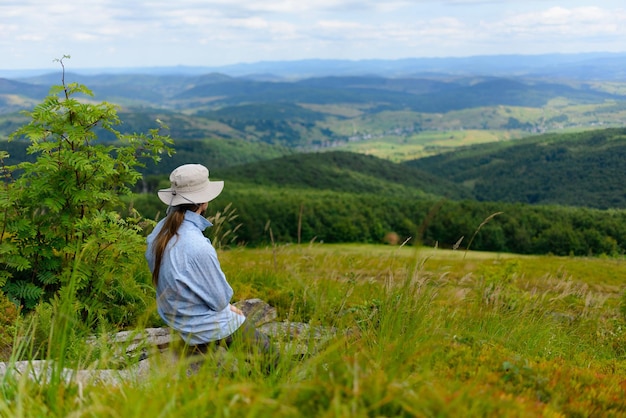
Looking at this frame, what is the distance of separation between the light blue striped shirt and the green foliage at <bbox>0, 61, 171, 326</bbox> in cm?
134

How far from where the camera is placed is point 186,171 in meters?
4.50

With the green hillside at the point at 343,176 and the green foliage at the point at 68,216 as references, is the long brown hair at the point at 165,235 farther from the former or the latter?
the green hillside at the point at 343,176

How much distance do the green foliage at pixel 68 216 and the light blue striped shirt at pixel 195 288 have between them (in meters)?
1.34

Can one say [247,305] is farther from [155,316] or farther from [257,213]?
[257,213]

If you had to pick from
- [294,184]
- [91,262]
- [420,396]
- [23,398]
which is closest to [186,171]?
[91,262]

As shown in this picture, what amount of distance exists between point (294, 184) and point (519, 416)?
5840 inches

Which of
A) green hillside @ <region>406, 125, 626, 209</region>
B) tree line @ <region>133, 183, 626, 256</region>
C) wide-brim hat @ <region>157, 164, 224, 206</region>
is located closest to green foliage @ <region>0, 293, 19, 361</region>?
wide-brim hat @ <region>157, 164, 224, 206</region>

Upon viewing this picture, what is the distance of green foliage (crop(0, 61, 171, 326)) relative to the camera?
5.31 metres

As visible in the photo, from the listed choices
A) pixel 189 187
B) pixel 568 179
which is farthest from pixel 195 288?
pixel 568 179

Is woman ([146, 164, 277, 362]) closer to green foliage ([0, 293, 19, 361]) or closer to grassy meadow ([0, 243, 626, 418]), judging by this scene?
grassy meadow ([0, 243, 626, 418])

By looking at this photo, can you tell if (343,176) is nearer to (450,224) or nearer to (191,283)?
(450,224)

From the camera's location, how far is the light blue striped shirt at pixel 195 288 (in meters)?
4.21

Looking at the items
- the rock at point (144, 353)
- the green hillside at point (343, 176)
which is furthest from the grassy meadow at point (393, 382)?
the green hillside at point (343, 176)

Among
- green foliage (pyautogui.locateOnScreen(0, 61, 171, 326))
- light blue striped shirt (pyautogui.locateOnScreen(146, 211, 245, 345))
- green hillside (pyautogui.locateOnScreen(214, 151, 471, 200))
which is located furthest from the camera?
green hillside (pyautogui.locateOnScreen(214, 151, 471, 200))
